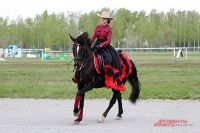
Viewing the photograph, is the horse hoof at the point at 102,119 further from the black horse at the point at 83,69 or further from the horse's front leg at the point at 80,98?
the horse's front leg at the point at 80,98

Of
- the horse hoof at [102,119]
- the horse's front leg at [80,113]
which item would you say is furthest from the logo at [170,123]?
the horse's front leg at [80,113]

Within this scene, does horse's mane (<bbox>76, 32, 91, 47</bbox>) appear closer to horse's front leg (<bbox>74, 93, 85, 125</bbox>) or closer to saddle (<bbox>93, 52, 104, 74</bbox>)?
saddle (<bbox>93, 52, 104, 74</bbox>)

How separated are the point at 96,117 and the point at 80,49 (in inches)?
83.6

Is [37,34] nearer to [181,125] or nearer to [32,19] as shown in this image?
[32,19]

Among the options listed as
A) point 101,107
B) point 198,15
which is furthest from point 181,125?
point 198,15

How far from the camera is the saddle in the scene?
476 inches

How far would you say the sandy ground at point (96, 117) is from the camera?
10.6 metres

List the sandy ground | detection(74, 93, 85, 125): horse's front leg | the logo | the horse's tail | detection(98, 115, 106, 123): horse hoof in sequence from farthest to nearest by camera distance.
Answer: the horse's tail → detection(98, 115, 106, 123): horse hoof → detection(74, 93, 85, 125): horse's front leg → the logo → the sandy ground

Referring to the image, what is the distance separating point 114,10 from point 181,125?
95.7 meters

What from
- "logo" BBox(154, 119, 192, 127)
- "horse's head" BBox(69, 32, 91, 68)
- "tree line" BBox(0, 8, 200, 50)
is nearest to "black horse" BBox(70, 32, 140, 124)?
"horse's head" BBox(69, 32, 91, 68)

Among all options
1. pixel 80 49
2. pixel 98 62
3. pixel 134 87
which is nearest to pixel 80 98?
pixel 98 62

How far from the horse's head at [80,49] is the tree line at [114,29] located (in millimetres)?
83970

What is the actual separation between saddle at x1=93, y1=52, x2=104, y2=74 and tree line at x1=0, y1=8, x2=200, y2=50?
8350 centimetres

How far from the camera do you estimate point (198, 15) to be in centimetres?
11844
